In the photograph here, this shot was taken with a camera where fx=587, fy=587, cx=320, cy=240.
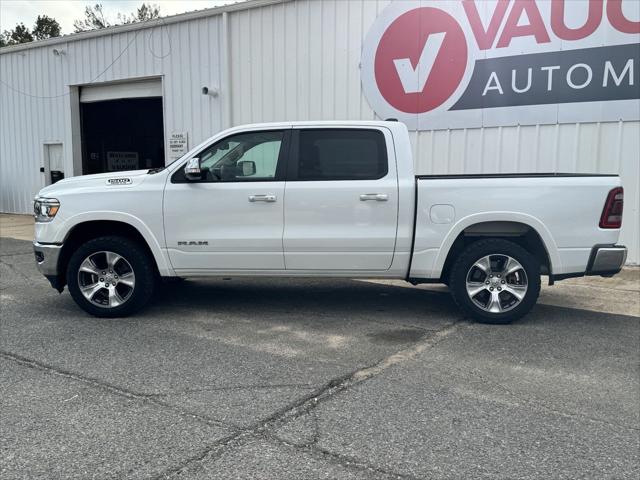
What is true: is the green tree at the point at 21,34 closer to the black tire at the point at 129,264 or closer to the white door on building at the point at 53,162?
the white door on building at the point at 53,162

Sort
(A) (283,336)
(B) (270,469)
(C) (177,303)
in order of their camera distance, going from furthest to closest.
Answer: (C) (177,303)
(A) (283,336)
(B) (270,469)

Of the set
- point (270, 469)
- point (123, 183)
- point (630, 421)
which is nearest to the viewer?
point (270, 469)

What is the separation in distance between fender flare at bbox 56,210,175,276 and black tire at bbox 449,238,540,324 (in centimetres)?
300

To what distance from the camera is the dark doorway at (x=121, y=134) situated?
17.8 m

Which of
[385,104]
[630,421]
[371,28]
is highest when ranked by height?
[371,28]

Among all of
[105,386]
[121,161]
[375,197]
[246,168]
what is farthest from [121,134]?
[105,386]

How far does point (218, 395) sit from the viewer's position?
4117 millimetres

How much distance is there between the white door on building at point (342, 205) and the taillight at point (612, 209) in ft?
6.67

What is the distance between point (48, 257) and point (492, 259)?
180 inches

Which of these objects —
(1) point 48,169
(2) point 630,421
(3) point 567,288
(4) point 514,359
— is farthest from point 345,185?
(1) point 48,169

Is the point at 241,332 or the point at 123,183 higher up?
the point at 123,183

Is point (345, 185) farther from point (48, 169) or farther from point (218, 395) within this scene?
point (48, 169)

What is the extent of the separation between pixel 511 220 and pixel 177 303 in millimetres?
3858

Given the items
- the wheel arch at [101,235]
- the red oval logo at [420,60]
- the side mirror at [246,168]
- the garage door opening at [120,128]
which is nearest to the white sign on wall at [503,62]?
the red oval logo at [420,60]
